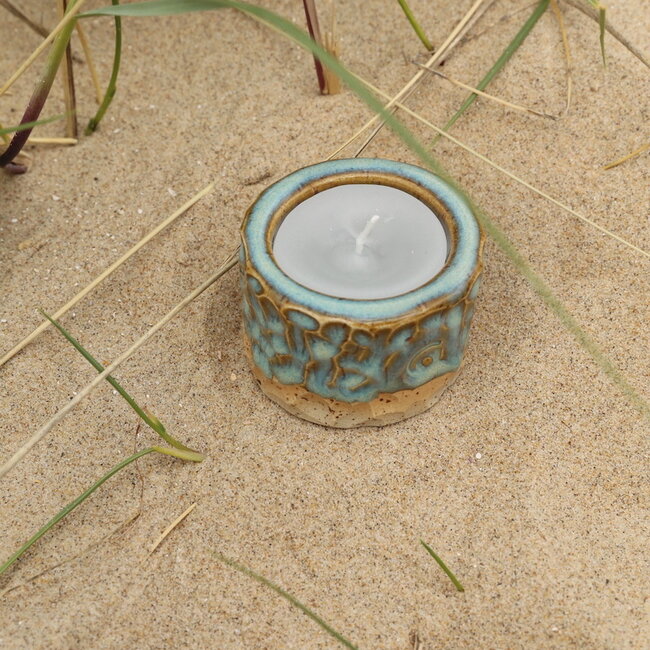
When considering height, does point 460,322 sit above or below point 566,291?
above

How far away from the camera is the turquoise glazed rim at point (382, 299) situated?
1036 millimetres

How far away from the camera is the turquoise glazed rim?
40.8 inches

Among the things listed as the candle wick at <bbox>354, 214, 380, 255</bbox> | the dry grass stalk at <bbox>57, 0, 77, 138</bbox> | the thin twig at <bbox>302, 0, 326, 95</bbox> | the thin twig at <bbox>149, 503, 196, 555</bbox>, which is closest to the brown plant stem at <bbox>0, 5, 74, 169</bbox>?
the dry grass stalk at <bbox>57, 0, 77, 138</bbox>

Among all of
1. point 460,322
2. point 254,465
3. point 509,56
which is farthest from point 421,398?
point 509,56

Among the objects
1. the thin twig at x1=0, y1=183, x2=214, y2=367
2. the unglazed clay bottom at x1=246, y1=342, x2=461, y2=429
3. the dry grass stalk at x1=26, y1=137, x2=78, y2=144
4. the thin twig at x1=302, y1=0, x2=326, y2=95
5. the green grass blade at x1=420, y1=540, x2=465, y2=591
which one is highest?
the thin twig at x1=302, y1=0, x2=326, y2=95

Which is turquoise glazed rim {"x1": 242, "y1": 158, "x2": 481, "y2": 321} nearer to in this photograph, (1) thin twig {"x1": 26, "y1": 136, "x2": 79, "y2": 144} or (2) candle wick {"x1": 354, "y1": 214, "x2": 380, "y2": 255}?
(2) candle wick {"x1": 354, "y1": 214, "x2": 380, "y2": 255}

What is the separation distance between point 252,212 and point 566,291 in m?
0.49

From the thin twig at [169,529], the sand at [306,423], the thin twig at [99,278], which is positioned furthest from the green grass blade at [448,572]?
the thin twig at [99,278]

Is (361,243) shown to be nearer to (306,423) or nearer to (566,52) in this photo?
(306,423)

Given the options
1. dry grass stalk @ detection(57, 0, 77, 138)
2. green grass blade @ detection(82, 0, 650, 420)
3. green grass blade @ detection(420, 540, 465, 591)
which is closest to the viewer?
green grass blade @ detection(82, 0, 650, 420)

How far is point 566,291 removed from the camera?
51.9 inches

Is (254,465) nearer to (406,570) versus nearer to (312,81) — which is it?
(406,570)

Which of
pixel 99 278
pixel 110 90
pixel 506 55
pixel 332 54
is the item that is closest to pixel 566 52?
pixel 506 55

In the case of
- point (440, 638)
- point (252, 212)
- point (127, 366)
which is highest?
point (252, 212)
